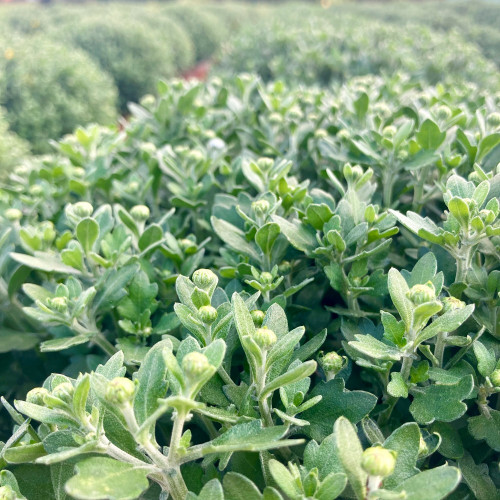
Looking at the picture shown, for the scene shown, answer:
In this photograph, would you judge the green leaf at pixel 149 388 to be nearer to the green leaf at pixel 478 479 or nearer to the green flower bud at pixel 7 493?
the green flower bud at pixel 7 493

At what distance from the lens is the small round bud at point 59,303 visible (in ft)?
4.11

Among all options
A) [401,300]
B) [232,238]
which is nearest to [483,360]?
[401,300]

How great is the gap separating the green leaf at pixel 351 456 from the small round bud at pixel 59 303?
776mm

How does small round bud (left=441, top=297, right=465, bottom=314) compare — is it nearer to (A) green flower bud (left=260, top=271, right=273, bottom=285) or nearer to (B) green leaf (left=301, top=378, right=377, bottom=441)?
(B) green leaf (left=301, top=378, right=377, bottom=441)

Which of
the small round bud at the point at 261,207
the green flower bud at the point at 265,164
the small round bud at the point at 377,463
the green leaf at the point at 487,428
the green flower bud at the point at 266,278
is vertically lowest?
the green leaf at the point at 487,428

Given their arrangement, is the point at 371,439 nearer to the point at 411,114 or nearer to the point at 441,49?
the point at 411,114

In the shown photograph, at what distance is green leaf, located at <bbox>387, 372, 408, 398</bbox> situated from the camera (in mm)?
1006

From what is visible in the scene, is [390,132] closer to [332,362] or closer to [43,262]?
[332,362]

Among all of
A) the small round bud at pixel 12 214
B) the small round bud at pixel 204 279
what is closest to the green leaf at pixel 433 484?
the small round bud at pixel 204 279

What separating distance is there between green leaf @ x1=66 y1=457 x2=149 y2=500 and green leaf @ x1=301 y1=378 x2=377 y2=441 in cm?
38

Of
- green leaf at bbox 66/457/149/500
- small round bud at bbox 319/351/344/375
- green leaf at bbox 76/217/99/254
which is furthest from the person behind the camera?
green leaf at bbox 76/217/99/254

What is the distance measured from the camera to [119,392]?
2.75 feet

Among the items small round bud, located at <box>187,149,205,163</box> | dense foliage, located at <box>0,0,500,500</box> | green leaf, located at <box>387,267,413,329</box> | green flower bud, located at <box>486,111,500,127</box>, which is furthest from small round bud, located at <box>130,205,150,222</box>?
green flower bud, located at <box>486,111,500,127</box>

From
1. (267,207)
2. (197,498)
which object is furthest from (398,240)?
(197,498)
